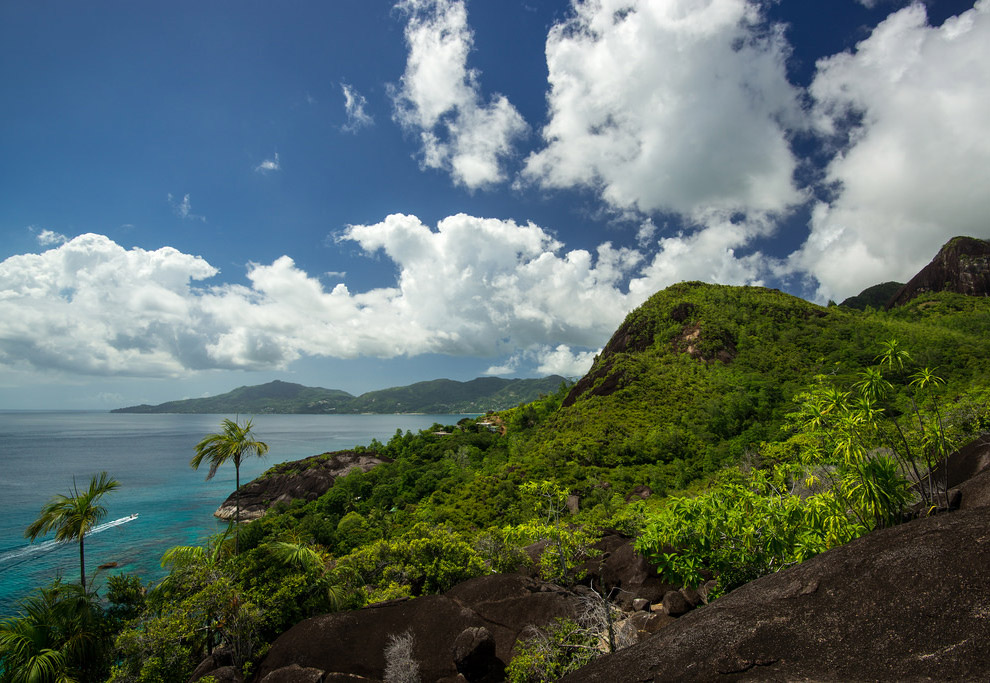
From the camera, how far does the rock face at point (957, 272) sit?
97.0 m

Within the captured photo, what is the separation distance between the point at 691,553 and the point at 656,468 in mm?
37881

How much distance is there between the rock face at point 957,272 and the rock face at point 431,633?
13518 centimetres

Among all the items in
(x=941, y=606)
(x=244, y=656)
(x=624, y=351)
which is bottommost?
(x=244, y=656)

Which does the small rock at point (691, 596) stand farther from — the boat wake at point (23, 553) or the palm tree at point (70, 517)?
the boat wake at point (23, 553)

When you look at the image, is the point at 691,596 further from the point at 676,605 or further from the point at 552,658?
the point at 552,658

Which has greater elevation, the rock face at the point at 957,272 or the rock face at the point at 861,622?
the rock face at the point at 957,272

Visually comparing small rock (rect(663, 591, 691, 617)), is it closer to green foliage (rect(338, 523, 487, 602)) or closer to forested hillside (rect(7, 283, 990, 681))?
forested hillside (rect(7, 283, 990, 681))

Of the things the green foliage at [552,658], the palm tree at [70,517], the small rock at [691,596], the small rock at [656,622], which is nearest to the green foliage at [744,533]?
the small rock at [656,622]

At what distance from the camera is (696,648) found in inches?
227

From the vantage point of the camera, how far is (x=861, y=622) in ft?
16.9

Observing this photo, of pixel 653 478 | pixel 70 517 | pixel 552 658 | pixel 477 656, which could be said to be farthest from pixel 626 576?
pixel 653 478

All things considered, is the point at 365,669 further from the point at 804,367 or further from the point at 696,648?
the point at 804,367

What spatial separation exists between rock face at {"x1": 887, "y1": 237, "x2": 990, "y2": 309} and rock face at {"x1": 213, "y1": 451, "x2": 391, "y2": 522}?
132103 millimetres

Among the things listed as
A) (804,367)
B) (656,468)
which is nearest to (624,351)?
(804,367)
